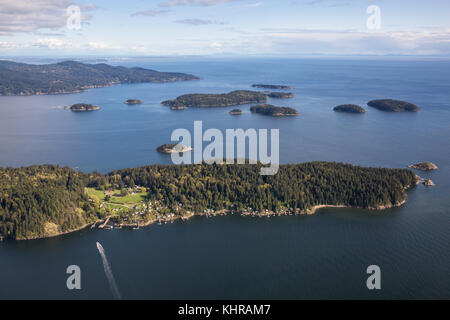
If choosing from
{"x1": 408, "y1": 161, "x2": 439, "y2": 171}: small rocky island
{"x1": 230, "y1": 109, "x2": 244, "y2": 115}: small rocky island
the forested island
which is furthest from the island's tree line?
the forested island

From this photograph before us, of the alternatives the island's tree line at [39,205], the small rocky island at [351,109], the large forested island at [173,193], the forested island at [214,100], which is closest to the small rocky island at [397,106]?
the small rocky island at [351,109]

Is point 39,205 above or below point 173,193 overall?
above

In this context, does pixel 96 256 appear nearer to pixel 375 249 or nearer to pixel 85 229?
pixel 85 229

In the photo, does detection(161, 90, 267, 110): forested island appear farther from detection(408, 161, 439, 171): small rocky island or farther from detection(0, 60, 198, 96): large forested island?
detection(408, 161, 439, 171): small rocky island

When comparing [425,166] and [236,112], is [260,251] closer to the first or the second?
[425,166]

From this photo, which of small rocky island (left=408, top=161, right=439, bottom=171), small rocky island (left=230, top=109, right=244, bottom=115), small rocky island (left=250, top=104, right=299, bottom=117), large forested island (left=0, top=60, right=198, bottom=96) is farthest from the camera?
large forested island (left=0, top=60, right=198, bottom=96)

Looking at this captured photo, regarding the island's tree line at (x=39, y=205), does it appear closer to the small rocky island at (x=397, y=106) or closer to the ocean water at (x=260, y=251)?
the ocean water at (x=260, y=251)

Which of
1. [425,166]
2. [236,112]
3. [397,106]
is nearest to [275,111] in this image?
[236,112]
